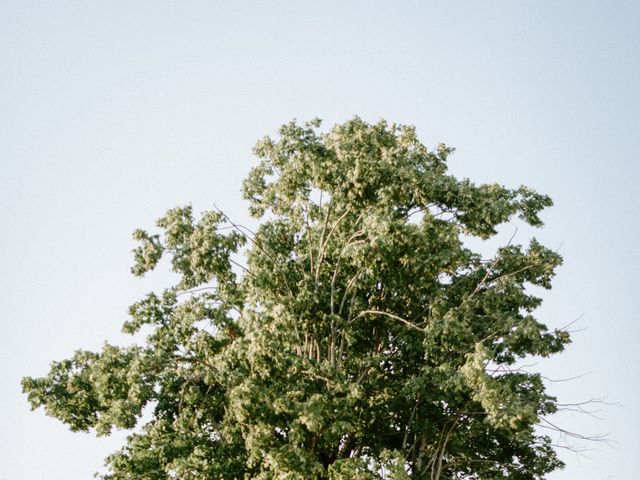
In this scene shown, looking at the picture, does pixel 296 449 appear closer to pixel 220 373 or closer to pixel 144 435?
pixel 220 373

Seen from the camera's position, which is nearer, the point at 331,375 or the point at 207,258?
the point at 331,375

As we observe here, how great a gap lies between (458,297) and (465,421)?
4012mm

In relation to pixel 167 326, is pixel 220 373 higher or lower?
lower

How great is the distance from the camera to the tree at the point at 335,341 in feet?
45.6

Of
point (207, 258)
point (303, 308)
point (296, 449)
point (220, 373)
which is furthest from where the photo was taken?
point (303, 308)

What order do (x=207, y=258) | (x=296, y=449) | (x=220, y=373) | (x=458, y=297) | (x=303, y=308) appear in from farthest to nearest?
1. (x=458, y=297)
2. (x=303, y=308)
3. (x=207, y=258)
4. (x=220, y=373)
5. (x=296, y=449)

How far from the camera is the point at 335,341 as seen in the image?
55.6 ft

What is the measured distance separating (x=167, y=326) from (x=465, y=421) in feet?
32.9

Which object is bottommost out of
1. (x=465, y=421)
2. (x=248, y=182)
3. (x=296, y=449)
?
(x=296, y=449)

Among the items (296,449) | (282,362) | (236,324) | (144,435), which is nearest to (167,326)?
(236,324)

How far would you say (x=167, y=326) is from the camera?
55.4 feet

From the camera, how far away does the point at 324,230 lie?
17.3 meters

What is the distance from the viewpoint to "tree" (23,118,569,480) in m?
13.9

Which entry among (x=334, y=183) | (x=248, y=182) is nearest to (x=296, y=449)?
(x=334, y=183)
